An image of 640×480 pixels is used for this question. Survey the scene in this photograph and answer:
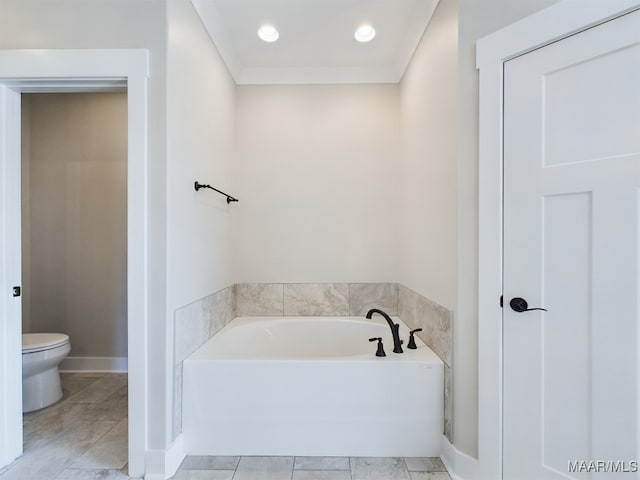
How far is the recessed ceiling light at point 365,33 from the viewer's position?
7.43 feet

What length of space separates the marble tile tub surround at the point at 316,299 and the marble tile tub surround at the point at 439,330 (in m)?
0.44

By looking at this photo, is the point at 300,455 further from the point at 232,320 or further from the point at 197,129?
the point at 197,129

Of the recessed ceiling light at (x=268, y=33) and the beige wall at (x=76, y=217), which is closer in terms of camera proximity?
the recessed ceiling light at (x=268, y=33)

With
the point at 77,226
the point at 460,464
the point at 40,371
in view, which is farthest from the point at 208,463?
the point at 77,226

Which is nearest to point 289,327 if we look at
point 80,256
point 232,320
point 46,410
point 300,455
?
point 232,320

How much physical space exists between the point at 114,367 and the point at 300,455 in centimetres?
207

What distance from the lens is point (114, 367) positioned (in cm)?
300

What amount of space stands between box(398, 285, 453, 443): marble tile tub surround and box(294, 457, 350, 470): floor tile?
0.56m

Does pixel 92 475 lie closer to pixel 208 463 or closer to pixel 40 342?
pixel 208 463

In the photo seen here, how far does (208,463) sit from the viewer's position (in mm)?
1766

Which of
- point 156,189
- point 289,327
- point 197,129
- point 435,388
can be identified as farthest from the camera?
point 289,327

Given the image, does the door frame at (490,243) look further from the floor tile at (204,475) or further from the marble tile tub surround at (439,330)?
the floor tile at (204,475)

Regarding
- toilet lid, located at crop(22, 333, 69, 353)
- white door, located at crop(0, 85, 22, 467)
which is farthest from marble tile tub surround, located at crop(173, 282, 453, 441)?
toilet lid, located at crop(22, 333, 69, 353)

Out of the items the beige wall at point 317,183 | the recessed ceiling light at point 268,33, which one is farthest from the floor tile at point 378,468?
the recessed ceiling light at point 268,33
